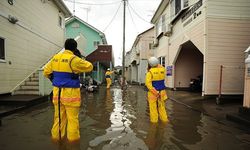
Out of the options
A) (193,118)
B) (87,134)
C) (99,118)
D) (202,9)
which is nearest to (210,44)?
(202,9)

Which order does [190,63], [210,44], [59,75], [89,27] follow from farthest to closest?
[89,27], [190,63], [210,44], [59,75]

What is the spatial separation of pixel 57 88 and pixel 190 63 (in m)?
13.7

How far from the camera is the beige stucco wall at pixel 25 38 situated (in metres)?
9.15

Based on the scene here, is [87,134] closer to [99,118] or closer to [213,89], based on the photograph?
[99,118]

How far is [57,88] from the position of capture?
3980 mm

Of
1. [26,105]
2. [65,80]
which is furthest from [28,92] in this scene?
[65,80]

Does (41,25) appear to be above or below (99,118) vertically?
above

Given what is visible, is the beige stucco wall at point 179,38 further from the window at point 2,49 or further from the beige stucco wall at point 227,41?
the window at point 2,49

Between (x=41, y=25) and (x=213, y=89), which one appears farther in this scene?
(x=41, y=25)

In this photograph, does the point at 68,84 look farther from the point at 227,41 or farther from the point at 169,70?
the point at 169,70

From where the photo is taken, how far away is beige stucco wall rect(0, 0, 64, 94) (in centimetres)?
915

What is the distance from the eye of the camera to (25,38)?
11039 mm

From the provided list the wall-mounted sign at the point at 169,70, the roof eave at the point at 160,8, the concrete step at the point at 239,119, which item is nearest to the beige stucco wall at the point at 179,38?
the wall-mounted sign at the point at 169,70

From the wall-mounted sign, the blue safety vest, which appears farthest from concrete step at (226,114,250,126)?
the wall-mounted sign
